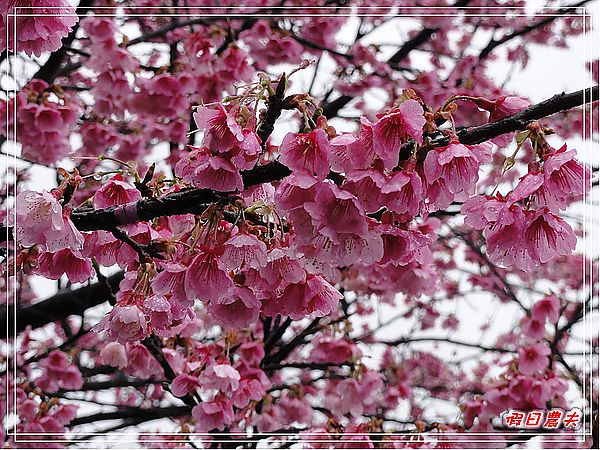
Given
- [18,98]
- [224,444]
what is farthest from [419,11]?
[224,444]

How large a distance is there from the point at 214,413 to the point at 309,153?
1.29 meters

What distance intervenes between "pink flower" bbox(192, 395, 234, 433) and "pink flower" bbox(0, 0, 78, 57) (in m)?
1.20

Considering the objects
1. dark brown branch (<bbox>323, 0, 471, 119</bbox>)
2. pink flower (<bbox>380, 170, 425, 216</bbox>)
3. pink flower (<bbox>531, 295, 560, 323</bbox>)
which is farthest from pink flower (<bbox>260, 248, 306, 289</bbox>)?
dark brown branch (<bbox>323, 0, 471, 119</bbox>)

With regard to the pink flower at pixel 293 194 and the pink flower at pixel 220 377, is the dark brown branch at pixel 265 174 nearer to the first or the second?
the pink flower at pixel 293 194

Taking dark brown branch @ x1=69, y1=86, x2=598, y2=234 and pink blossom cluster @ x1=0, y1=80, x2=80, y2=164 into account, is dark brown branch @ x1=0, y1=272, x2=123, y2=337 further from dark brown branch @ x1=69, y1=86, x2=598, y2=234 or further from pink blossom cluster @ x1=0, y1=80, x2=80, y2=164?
dark brown branch @ x1=69, y1=86, x2=598, y2=234

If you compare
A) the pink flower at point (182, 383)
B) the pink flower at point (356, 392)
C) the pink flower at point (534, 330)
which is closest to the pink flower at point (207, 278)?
the pink flower at point (182, 383)

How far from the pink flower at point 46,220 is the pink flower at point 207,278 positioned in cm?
23

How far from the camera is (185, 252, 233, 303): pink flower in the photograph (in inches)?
43.9

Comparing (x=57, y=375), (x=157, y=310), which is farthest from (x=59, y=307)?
(x=157, y=310)

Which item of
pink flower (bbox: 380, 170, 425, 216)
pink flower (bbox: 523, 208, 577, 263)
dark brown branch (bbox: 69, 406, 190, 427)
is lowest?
dark brown branch (bbox: 69, 406, 190, 427)

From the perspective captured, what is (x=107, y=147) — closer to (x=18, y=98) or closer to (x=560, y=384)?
(x=18, y=98)

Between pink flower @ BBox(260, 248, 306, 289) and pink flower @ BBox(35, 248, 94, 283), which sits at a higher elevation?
pink flower @ BBox(35, 248, 94, 283)

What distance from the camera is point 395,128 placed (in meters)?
0.97

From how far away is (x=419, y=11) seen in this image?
377 cm
